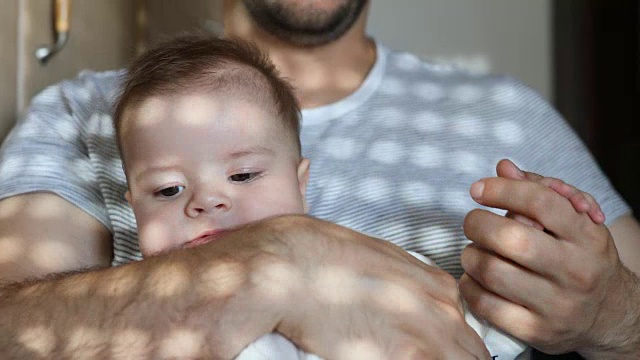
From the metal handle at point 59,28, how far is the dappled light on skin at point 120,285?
0.85 metres

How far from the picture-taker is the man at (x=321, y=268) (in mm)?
980

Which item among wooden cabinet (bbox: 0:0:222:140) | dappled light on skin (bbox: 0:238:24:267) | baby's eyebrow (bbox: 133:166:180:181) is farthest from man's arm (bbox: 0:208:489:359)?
wooden cabinet (bbox: 0:0:222:140)

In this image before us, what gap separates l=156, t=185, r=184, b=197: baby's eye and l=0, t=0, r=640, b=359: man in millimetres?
103

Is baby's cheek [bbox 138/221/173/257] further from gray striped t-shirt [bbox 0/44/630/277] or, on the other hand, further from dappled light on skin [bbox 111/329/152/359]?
gray striped t-shirt [bbox 0/44/630/277]

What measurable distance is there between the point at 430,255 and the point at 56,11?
2.93 feet

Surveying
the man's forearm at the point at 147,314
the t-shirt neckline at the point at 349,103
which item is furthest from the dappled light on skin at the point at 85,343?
the t-shirt neckline at the point at 349,103

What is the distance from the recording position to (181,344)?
0.97 metres

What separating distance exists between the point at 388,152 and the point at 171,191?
41 centimetres

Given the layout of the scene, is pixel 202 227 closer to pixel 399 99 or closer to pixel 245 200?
pixel 245 200

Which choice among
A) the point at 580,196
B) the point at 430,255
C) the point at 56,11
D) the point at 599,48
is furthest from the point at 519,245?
the point at 599,48

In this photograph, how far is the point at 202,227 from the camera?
1.07 metres

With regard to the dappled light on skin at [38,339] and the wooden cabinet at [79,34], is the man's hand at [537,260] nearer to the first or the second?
the dappled light on skin at [38,339]

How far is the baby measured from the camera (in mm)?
1081

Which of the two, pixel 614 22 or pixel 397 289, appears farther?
pixel 614 22
